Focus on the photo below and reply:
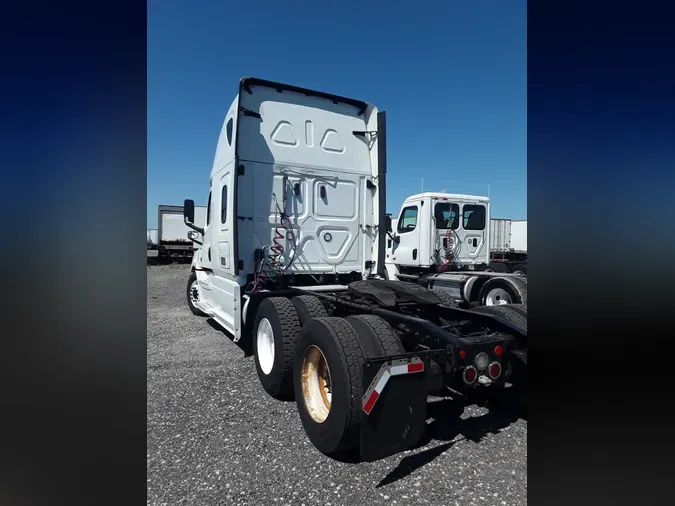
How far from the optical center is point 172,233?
23.0 m

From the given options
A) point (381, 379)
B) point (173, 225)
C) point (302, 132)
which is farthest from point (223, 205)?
point (173, 225)

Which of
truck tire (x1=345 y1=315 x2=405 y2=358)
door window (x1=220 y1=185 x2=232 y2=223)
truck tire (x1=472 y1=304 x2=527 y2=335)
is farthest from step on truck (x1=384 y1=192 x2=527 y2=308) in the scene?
truck tire (x1=345 y1=315 x2=405 y2=358)

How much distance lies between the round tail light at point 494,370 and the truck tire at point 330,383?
953 millimetres

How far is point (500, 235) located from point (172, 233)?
58.3 ft

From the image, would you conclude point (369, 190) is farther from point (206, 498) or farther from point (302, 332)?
point (206, 498)

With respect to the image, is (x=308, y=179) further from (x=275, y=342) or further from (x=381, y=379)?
(x=381, y=379)

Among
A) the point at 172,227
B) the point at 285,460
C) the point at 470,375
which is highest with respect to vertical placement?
the point at 172,227

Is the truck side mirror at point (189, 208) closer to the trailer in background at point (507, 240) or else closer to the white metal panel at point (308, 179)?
the white metal panel at point (308, 179)

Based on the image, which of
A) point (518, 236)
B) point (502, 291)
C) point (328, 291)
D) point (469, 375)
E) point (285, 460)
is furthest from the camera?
point (518, 236)

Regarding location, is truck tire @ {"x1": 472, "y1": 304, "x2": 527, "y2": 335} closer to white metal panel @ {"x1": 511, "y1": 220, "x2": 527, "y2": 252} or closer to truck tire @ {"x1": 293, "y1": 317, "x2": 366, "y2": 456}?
truck tire @ {"x1": 293, "y1": 317, "x2": 366, "y2": 456}

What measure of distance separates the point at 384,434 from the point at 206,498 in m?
1.22

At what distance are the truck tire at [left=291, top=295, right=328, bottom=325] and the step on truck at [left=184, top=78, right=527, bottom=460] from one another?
2 cm

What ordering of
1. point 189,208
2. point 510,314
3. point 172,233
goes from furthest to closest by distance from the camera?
point 172,233, point 189,208, point 510,314

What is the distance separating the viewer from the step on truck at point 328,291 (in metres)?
2.73
